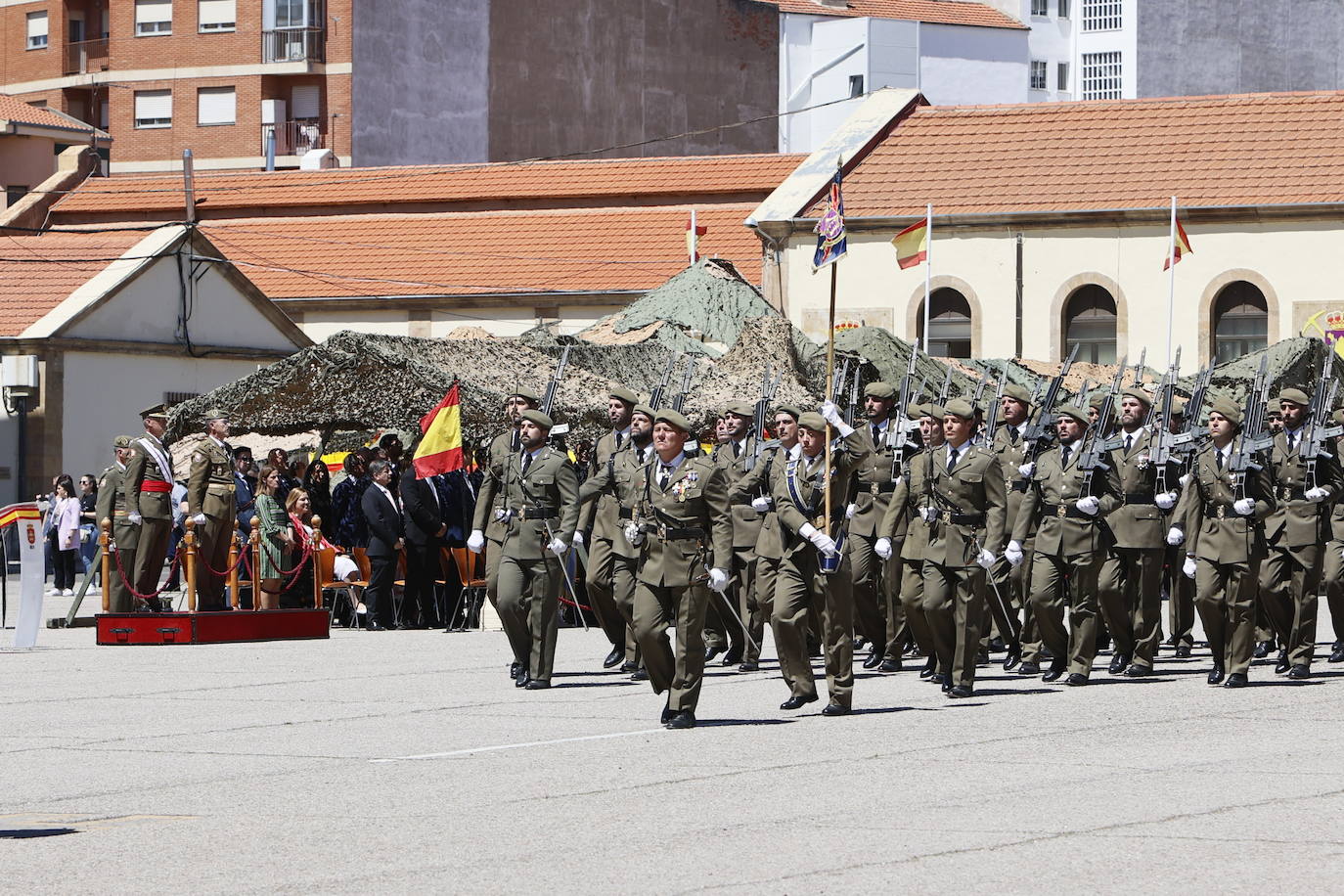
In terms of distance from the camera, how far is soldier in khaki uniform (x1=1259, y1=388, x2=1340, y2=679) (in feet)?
53.6

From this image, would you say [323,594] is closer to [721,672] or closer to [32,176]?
[721,672]

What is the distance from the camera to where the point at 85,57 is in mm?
69812

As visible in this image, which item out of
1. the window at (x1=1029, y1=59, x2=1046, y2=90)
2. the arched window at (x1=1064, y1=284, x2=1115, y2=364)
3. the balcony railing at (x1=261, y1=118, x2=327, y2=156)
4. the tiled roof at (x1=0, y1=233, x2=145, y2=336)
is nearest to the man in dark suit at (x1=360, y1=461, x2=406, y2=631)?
the tiled roof at (x1=0, y1=233, x2=145, y2=336)

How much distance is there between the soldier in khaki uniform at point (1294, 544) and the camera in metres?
16.3

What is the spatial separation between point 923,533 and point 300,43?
5296 centimetres

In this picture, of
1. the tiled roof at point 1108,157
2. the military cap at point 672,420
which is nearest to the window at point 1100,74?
the tiled roof at point 1108,157

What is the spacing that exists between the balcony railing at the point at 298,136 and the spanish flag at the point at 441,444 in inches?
1716

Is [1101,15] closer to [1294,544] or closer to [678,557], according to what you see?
[1294,544]

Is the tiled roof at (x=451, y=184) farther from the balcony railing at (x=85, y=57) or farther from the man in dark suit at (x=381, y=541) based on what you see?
A: the man in dark suit at (x=381, y=541)

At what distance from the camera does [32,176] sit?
62.3m

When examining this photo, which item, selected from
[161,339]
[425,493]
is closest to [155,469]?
[425,493]

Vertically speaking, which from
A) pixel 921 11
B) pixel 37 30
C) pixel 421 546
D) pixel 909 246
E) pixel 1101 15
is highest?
pixel 1101 15

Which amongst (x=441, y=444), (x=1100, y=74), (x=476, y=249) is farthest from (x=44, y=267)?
(x=1100, y=74)

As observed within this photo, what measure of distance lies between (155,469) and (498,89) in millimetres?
45049
